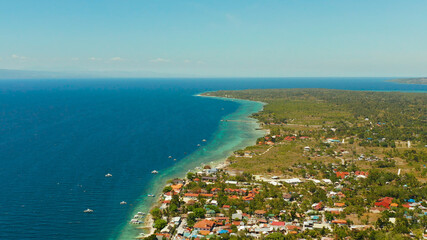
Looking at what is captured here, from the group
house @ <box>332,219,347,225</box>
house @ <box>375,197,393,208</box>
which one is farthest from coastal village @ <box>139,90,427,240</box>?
house @ <box>332,219,347,225</box>

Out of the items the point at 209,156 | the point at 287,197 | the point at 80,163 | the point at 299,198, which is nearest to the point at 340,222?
the point at 299,198

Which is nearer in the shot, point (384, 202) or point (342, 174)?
point (384, 202)

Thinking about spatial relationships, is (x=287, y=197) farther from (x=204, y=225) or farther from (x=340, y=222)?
(x=204, y=225)

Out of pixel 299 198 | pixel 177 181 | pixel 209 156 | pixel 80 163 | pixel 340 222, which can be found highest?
pixel 80 163

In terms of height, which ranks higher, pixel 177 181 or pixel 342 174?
pixel 342 174

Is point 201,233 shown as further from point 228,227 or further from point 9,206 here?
point 9,206

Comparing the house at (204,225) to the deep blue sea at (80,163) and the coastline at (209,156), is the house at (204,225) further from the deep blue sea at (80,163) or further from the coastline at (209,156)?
the deep blue sea at (80,163)

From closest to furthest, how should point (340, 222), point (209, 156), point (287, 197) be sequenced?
point (340, 222) → point (287, 197) → point (209, 156)

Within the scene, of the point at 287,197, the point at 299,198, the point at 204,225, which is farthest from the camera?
the point at 299,198
